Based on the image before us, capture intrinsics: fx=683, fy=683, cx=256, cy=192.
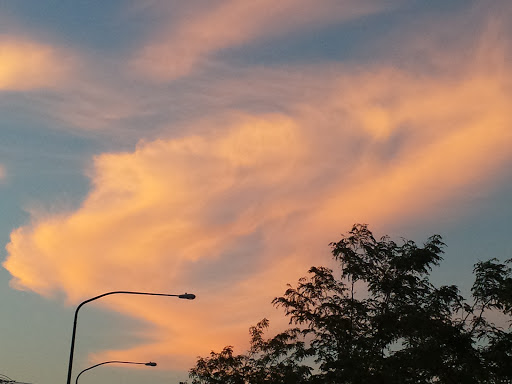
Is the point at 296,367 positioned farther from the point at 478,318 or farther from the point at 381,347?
the point at 478,318

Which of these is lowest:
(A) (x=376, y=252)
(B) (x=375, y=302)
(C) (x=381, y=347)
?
(C) (x=381, y=347)

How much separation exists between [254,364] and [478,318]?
2365cm

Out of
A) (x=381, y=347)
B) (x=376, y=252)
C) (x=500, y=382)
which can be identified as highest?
(x=376, y=252)

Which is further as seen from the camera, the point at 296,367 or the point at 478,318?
the point at 296,367

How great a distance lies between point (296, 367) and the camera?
54.2 m

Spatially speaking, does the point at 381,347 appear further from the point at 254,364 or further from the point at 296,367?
the point at 254,364

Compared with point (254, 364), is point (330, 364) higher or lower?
lower

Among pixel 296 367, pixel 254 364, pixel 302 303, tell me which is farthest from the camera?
pixel 254 364

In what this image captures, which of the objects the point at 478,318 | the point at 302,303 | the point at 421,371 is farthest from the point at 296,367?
the point at 478,318

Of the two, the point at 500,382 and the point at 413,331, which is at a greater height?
the point at 413,331

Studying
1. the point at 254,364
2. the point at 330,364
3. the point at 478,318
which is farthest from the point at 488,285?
the point at 254,364

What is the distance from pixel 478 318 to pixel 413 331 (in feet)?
15.5

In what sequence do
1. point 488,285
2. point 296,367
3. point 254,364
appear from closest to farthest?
point 488,285 < point 296,367 < point 254,364

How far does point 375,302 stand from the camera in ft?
157
